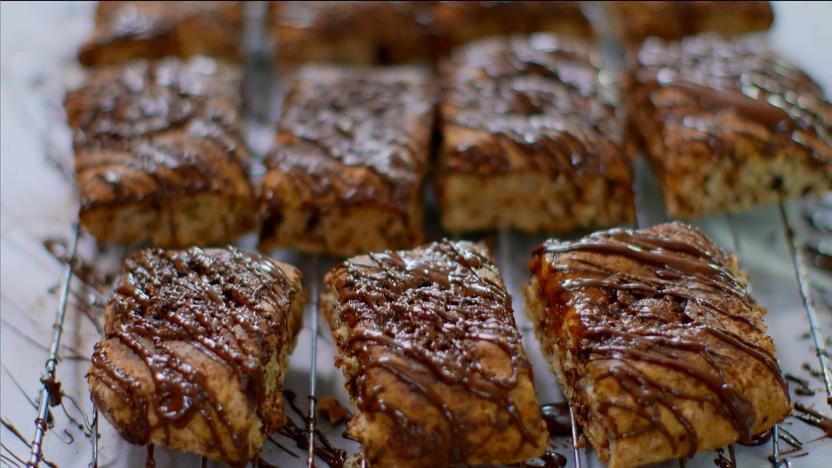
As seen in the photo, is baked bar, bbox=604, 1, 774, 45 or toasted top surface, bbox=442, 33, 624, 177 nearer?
toasted top surface, bbox=442, 33, 624, 177

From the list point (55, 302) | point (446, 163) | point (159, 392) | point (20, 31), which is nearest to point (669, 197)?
point (446, 163)

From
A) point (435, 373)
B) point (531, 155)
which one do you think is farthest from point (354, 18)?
point (435, 373)

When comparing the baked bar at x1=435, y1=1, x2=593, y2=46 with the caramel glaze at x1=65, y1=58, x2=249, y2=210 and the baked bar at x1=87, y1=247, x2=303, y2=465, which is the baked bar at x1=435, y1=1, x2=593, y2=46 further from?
the baked bar at x1=87, y1=247, x2=303, y2=465

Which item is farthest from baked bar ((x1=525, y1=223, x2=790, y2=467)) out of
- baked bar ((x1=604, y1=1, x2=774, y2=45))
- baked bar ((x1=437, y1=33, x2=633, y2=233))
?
baked bar ((x1=604, y1=1, x2=774, y2=45))

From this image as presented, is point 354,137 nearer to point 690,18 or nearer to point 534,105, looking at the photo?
point 534,105

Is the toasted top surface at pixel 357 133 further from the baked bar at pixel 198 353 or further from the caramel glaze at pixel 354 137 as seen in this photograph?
the baked bar at pixel 198 353
